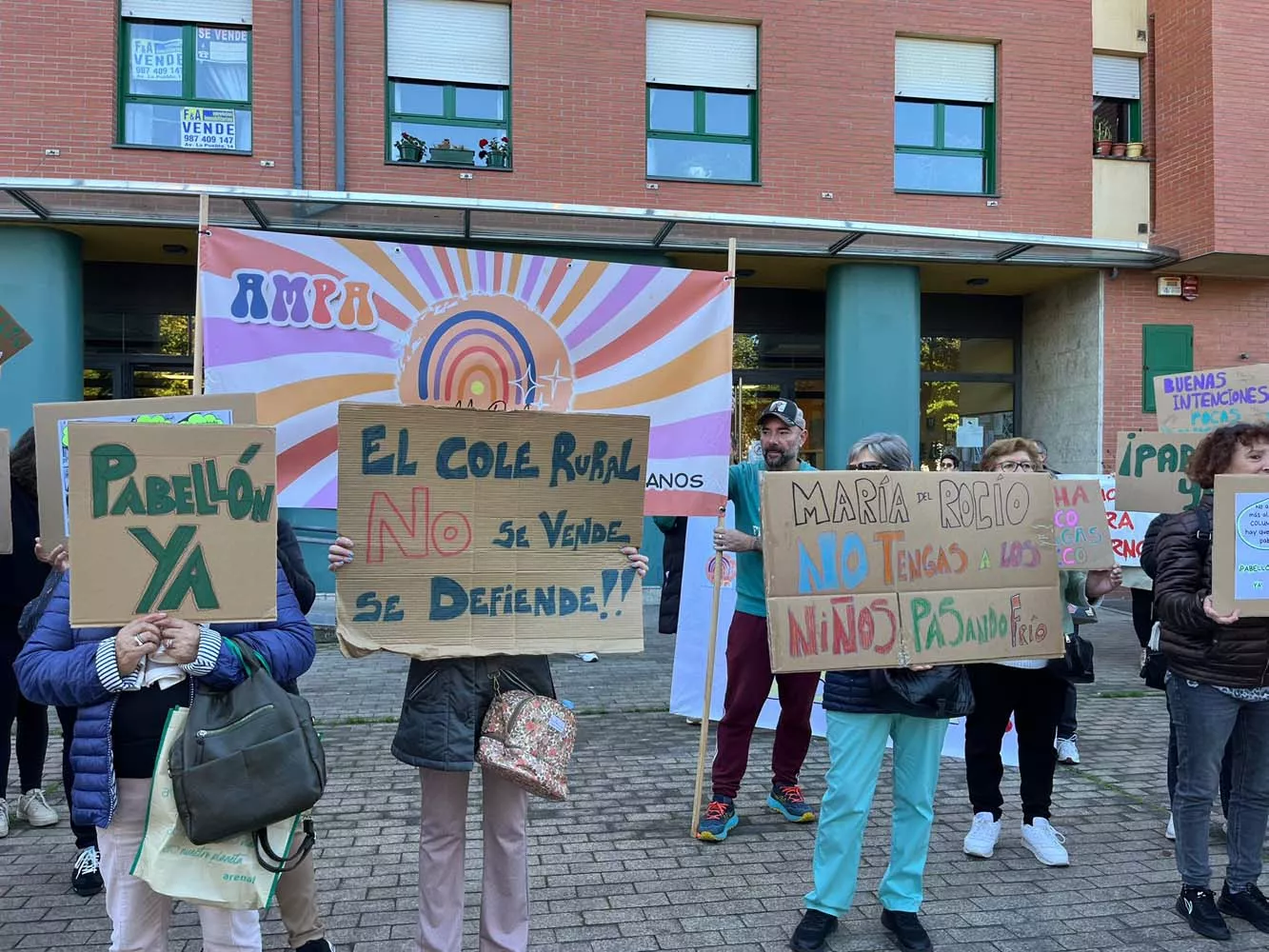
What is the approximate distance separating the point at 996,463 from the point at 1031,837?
1715 mm

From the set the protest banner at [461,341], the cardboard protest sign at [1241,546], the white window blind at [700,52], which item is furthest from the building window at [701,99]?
the cardboard protest sign at [1241,546]

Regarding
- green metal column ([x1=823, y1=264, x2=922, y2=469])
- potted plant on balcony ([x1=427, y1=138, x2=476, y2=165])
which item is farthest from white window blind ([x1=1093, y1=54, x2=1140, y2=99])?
potted plant on balcony ([x1=427, y1=138, x2=476, y2=165])

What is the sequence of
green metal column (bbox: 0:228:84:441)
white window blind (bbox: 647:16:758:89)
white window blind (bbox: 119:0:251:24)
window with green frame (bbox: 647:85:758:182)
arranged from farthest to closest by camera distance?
window with green frame (bbox: 647:85:758:182) → white window blind (bbox: 647:16:758:89) → white window blind (bbox: 119:0:251:24) → green metal column (bbox: 0:228:84:441)

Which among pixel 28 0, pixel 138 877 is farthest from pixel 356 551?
pixel 28 0

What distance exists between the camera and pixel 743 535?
13.0 ft

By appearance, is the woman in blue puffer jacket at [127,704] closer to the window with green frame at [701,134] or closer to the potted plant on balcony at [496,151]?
the potted plant on balcony at [496,151]

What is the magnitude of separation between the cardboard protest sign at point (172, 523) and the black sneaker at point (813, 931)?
2203 millimetres

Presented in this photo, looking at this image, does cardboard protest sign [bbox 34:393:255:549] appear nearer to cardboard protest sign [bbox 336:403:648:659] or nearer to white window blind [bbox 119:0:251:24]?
cardboard protest sign [bbox 336:403:648:659]

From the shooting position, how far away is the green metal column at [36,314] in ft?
31.0

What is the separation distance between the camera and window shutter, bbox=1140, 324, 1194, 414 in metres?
11.5

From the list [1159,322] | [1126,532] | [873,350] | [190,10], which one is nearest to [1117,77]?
[1159,322]

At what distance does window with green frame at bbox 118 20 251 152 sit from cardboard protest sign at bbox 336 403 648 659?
875cm

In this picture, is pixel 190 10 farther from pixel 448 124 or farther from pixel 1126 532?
pixel 1126 532

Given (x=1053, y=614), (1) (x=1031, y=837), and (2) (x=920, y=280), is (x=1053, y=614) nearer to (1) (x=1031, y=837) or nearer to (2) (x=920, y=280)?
(1) (x=1031, y=837)
